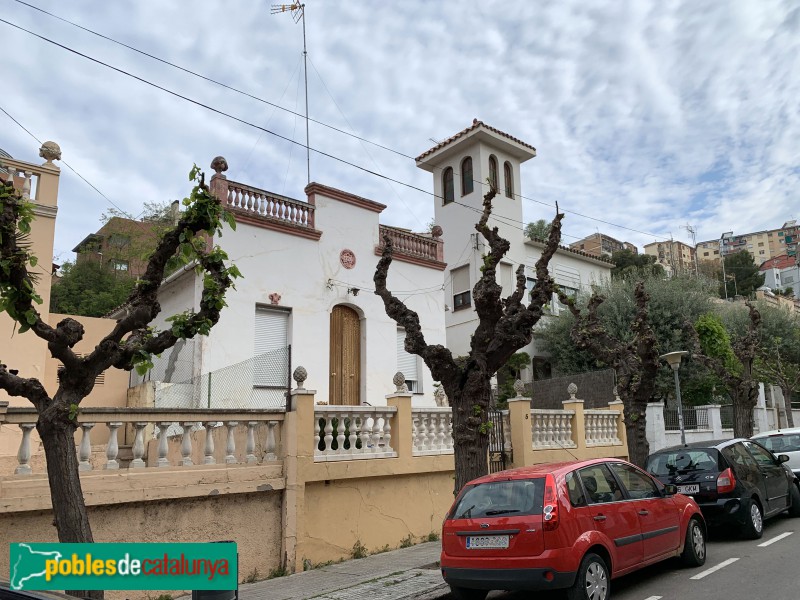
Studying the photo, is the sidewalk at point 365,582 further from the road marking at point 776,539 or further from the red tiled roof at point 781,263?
the red tiled roof at point 781,263

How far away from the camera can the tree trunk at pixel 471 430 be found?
919 cm

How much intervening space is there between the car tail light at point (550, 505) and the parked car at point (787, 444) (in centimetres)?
953

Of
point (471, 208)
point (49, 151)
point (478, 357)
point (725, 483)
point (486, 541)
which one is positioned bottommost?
point (486, 541)

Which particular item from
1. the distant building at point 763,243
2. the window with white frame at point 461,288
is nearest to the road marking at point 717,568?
the window with white frame at point 461,288

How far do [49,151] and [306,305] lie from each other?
6215 millimetres

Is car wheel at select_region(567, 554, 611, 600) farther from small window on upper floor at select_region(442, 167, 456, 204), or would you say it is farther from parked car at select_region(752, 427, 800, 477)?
small window on upper floor at select_region(442, 167, 456, 204)

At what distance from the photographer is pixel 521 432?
1303 cm

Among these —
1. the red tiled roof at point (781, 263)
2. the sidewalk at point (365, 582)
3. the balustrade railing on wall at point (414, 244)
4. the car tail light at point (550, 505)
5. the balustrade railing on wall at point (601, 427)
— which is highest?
the red tiled roof at point (781, 263)

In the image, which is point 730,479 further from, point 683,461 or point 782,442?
point 782,442

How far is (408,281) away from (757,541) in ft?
32.9

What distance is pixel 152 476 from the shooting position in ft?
26.0

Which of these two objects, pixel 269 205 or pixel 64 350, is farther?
pixel 269 205

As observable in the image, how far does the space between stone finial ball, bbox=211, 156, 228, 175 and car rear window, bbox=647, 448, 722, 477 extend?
10363mm

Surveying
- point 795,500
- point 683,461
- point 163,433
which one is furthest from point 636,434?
point 163,433
